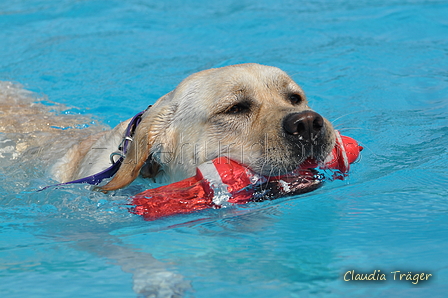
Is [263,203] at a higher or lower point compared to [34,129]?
lower

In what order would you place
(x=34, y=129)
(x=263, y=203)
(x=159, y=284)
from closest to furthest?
(x=159, y=284) < (x=263, y=203) < (x=34, y=129)

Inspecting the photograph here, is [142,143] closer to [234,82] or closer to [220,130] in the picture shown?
[220,130]

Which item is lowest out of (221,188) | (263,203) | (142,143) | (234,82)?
(263,203)

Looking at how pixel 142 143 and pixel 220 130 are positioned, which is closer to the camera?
pixel 220 130

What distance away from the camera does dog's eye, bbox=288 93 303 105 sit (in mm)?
4250

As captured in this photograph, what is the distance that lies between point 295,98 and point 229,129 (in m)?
0.71

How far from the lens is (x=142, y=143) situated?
4.05 meters

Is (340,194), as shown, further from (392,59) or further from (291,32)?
(291,32)

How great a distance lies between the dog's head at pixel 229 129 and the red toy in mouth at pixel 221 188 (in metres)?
0.10

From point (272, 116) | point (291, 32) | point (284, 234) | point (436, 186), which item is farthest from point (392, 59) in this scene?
point (284, 234)

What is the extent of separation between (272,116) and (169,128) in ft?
2.81

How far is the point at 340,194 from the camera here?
4.02 metres

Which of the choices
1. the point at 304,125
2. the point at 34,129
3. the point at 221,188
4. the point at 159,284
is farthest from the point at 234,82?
the point at 34,129

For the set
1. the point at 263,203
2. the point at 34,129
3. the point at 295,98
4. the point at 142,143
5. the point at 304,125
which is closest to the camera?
the point at 304,125
